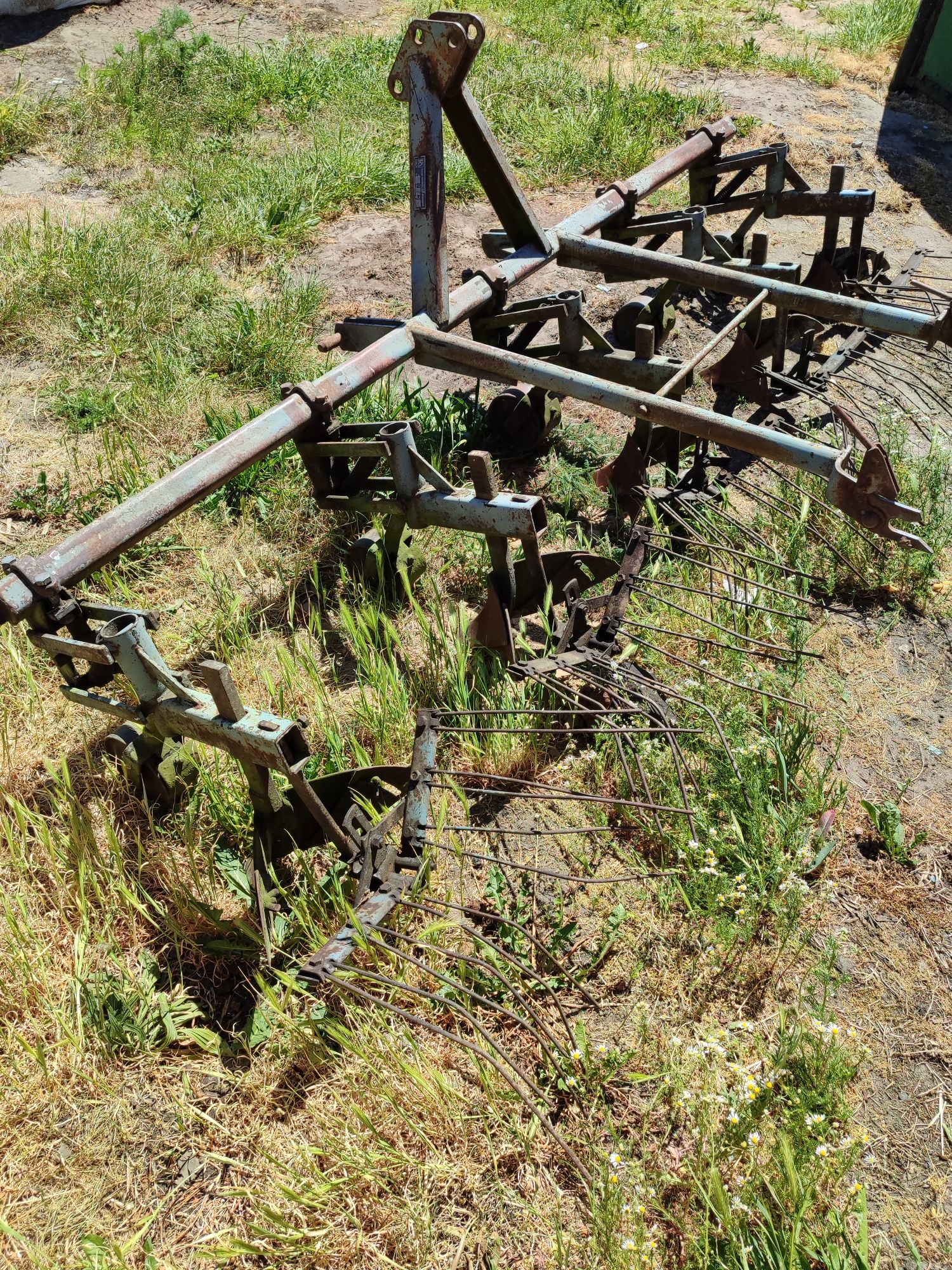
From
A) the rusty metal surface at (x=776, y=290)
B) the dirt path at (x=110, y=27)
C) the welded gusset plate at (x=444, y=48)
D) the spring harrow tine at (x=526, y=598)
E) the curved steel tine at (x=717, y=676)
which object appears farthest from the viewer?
the dirt path at (x=110, y=27)

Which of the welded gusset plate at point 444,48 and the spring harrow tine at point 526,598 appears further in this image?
the welded gusset plate at point 444,48

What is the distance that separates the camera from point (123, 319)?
497 cm

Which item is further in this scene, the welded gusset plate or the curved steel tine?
the welded gusset plate

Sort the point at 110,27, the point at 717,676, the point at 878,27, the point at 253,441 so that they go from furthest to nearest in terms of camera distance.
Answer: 1. the point at 878,27
2. the point at 110,27
3. the point at 253,441
4. the point at 717,676

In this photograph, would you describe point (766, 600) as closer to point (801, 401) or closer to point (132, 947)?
point (801, 401)

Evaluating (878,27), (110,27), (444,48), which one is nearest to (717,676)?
(444,48)

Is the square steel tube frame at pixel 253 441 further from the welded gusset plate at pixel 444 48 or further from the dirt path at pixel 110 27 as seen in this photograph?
the dirt path at pixel 110 27

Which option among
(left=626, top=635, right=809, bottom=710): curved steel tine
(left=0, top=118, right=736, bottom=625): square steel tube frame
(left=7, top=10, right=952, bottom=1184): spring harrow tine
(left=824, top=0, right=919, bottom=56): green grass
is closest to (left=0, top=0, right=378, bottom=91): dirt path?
(left=824, top=0, right=919, bottom=56): green grass

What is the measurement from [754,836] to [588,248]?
101 inches

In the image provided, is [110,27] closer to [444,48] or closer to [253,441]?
[444,48]

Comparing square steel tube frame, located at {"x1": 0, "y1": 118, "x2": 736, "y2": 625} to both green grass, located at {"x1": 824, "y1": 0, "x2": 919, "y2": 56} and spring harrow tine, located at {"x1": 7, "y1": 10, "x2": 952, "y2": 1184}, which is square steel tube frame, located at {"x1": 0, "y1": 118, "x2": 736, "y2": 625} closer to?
spring harrow tine, located at {"x1": 7, "y1": 10, "x2": 952, "y2": 1184}

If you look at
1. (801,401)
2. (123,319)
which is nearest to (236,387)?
(123,319)

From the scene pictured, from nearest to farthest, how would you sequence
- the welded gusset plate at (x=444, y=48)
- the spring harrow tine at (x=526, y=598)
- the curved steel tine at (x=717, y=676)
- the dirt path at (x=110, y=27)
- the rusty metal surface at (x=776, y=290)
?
the spring harrow tine at (x=526, y=598), the curved steel tine at (x=717, y=676), the welded gusset plate at (x=444, y=48), the rusty metal surface at (x=776, y=290), the dirt path at (x=110, y=27)

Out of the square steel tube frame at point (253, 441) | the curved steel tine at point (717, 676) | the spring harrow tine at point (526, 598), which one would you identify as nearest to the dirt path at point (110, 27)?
the square steel tube frame at point (253, 441)
